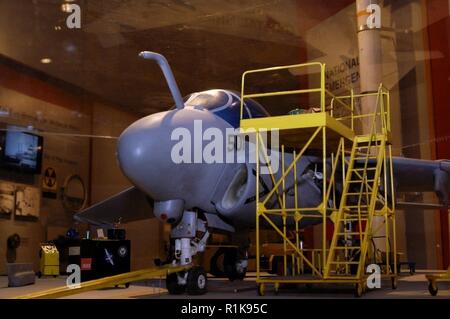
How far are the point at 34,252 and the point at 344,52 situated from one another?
32.0 ft

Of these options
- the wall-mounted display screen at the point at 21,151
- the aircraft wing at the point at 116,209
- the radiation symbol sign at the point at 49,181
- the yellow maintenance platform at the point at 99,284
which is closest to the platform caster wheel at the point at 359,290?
the yellow maintenance platform at the point at 99,284

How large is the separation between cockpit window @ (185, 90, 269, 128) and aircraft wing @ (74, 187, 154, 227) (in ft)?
11.7

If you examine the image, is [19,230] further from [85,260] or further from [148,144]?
[148,144]

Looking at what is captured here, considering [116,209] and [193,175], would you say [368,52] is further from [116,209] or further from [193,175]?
[193,175]

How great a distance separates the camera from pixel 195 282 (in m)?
7.04

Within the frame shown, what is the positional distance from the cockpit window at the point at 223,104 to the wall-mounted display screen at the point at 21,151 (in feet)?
22.7

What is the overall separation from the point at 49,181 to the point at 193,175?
28.5ft

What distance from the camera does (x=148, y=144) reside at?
6.75 meters

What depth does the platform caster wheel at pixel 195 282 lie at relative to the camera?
23.0 ft

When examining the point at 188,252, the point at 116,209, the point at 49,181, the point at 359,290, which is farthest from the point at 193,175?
the point at 49,181

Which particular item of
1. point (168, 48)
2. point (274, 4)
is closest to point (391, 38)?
point (274, 4)

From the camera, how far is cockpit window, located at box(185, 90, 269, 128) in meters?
8.00

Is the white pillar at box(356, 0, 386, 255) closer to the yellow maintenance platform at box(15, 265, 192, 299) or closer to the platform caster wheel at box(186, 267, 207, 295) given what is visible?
the platform caster wheel at box(186, 267, 207, 295)

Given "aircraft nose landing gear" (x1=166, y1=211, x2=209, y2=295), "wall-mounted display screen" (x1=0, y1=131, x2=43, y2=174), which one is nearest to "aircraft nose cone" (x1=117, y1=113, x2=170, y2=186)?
"aircraft nose landing gear" (x1=166, y1=211, x2=209, y2=295)
